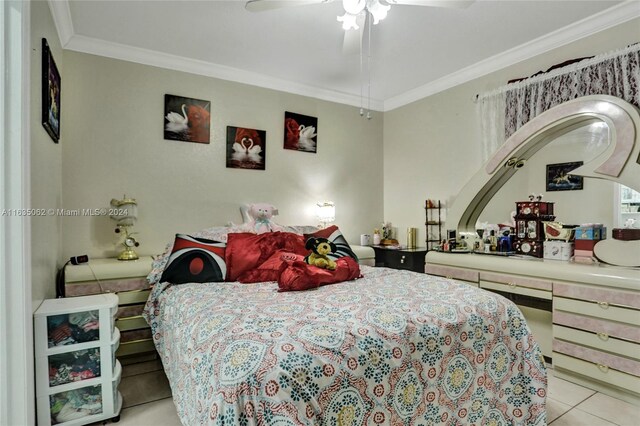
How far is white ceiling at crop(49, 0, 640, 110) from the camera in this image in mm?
2574

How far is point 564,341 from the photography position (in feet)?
7.89

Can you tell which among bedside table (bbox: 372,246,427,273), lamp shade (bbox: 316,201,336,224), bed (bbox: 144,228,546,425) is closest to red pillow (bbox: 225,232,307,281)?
bed (bbox: 144,228,546,425)

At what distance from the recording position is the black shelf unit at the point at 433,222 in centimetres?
403

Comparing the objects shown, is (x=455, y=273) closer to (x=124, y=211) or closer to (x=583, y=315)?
(x=583, y=315)

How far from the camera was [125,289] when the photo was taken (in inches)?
108

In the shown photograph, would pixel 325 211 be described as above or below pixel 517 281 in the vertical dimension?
above

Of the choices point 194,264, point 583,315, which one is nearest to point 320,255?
point 194,264

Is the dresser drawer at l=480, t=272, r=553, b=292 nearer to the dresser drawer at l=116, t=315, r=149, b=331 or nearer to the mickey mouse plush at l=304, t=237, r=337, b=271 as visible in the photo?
the mickey mouse plush at l=304, t=237, r=337, b=271

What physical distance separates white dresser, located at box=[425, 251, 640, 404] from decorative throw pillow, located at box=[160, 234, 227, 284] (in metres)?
2.16

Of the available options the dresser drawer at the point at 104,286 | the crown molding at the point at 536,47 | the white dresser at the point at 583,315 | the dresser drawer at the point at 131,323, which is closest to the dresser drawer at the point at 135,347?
the dresser drawer at the point at 131,323

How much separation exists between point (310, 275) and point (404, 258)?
1.99 meters

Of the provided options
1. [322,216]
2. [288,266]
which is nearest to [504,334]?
[288,266]

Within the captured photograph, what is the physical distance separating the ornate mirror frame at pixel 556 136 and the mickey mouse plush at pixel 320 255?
5.28 ft

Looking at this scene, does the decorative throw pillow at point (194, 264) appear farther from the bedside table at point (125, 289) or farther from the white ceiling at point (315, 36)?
the white ceiling at point (315, 36)
